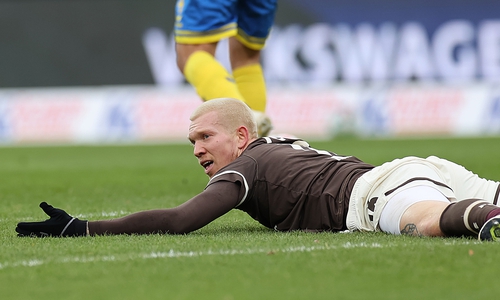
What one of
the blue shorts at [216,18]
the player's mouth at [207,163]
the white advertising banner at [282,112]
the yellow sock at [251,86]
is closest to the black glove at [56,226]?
the player's mouth at [207,163]

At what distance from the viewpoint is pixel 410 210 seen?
3.50 meters

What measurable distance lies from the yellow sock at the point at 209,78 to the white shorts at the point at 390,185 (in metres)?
2.24

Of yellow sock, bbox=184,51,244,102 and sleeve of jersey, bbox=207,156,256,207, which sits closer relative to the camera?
sleeve of jersey, bbox=207,156,256,207

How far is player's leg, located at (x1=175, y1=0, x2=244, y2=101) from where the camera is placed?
5953mm

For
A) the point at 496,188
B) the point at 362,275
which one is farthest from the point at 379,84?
the point at 362,275

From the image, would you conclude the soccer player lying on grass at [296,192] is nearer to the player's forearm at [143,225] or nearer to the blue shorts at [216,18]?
the player's forearm at [143,225]

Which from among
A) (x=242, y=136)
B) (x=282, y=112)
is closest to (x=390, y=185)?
(x=242, y=136)

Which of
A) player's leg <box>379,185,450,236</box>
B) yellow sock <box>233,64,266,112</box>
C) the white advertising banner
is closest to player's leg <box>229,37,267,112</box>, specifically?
yellow sock <box>233,64,266,112</box>

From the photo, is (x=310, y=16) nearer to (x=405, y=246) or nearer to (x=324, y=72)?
(x=324, y=72)

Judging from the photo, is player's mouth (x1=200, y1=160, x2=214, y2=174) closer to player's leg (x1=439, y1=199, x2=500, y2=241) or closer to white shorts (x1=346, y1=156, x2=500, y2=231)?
white shorts (x1=346, y1=156, x2=500, y2=231)

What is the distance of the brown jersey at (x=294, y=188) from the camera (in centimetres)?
379

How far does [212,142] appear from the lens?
13.1 ft

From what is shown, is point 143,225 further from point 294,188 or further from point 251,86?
point 251,86

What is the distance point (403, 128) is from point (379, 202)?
1461cm
